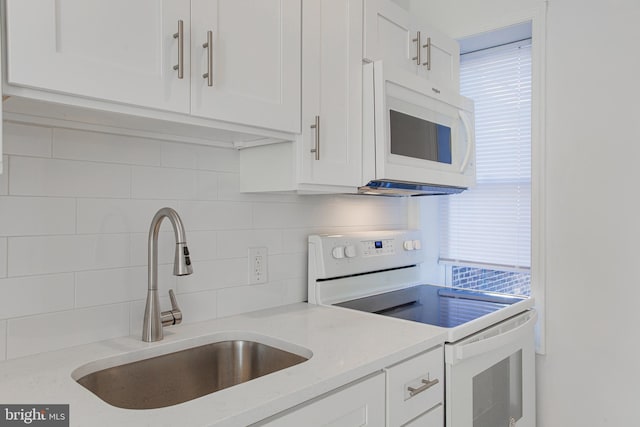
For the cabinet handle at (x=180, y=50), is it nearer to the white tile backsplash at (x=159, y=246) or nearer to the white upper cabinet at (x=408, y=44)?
the white tile backsplash at (x=159, y=246)

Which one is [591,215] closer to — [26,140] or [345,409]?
[345,409]

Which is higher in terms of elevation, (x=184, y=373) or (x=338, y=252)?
(x=338, y=252)

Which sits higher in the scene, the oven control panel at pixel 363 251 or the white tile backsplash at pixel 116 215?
the white tile backsplash at pixel 116 215

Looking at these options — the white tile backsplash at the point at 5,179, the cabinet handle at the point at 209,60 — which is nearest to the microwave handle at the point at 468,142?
the cabinet handle at the point at 209,60

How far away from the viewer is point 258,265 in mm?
1737

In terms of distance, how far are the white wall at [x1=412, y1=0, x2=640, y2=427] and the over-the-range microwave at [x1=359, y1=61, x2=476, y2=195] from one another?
0.39 meters

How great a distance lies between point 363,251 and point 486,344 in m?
0.68

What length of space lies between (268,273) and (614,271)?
1.43 m

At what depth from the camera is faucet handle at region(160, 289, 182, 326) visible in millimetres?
1375

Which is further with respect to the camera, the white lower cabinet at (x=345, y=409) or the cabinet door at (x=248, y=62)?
the cabinet door at (x=248, y=62)

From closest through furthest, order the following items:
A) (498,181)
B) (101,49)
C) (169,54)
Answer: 1. (101,49)
2. (169,54)
3. (498,181)

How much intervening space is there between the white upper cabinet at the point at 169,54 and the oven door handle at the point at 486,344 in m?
0.88

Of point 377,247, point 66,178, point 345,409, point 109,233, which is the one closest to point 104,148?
point 66,178

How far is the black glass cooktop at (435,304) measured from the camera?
1707mm
